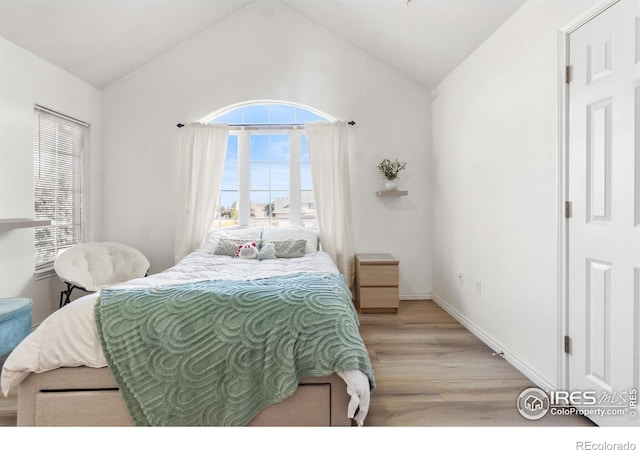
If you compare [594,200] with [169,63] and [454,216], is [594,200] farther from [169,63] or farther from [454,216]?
[169,63]

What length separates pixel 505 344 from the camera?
2.55 metres

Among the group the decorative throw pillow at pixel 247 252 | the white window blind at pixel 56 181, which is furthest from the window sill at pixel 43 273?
the decorative throw pillow at pixel 247 252

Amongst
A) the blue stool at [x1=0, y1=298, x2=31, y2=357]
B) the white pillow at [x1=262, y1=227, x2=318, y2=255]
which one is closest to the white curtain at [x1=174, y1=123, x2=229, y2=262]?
the white pillow at [x1=262, y1=227, x2=318, y2=255]

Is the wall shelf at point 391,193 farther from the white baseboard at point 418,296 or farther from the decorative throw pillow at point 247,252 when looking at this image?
the decorative throw pillow at point 247,252

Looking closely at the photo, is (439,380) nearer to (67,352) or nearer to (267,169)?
(67,352)

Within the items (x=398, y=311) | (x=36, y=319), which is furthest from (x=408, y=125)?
(x=36, y=319)

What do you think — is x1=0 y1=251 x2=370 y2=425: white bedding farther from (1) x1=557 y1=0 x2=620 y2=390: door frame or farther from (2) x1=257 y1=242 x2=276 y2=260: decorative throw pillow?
(2) x1=257 y1=242 x2=276 y2=260: decorative throw pillow

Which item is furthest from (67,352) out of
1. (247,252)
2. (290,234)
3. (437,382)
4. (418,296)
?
(418,296)

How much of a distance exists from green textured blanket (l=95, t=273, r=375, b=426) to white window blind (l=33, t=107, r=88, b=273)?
2.18 meters

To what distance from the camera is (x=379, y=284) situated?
3.62 meters

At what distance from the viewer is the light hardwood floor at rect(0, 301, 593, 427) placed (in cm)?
180

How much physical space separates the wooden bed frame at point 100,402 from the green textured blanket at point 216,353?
8 cm

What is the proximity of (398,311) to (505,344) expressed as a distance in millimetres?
1275

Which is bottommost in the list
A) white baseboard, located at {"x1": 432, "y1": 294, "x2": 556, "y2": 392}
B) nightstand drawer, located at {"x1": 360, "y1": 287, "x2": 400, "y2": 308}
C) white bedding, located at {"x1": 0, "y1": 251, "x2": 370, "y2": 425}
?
white baseboard, located at {"x1": 432, "y1": 294, "x2": 556, "y2": 392}
